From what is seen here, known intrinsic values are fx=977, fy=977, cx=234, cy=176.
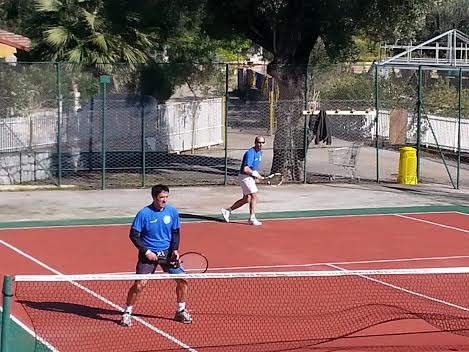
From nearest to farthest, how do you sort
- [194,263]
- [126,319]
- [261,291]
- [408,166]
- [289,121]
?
[126,319]
[194,263]
[261,291]
[408,166]
[289,121]

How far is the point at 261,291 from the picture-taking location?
1376 centimetres

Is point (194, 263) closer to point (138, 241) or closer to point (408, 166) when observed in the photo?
point (138, 241)

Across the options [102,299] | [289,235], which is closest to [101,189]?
[289,235]

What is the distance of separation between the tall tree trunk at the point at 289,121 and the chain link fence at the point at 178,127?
3cm

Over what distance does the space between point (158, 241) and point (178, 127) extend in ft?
62.1

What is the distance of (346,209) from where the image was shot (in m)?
22.9

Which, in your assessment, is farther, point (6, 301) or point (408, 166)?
point (408, 166)

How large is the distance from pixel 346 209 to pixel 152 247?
38.3 ft

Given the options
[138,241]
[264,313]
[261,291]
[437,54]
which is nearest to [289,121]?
[261,291]

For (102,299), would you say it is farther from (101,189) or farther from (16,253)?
(101,189)

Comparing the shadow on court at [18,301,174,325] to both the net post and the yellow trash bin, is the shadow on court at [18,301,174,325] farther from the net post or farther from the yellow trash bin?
the yellow trash bin

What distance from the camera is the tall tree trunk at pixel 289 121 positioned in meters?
27.3

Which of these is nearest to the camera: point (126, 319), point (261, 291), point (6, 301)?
point (6, 301)

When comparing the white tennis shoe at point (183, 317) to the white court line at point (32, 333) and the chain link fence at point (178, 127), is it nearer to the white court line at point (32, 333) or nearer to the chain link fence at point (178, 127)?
the white court line at point (32, 333)
